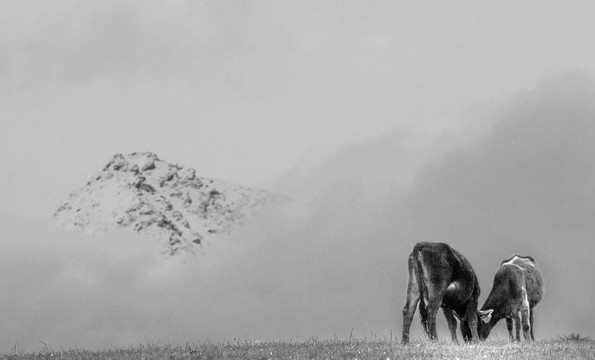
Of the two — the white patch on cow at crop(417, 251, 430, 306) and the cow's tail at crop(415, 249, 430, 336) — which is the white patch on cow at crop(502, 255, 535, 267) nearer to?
the cow's tail at crop(415, 249, 430, 336)

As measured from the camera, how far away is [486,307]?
34875mm

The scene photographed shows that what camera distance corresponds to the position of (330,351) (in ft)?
72.6

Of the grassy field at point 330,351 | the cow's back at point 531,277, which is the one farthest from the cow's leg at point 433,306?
the cow's back at point 531,277

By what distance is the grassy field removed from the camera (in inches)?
856

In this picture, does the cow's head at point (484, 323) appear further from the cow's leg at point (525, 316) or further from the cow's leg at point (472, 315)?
the cow's leg at point (472, 315)

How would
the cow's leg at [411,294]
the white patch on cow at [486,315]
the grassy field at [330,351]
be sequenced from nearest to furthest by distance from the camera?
the grassy field at [330,351]
the cow's leg at [411,294]
the white patch on cow at [486,315]

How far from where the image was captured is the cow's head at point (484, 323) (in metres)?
32.3

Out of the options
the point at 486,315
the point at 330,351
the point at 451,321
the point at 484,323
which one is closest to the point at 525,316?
the point at 484,323

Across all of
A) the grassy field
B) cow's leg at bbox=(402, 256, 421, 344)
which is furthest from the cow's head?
the grassy field

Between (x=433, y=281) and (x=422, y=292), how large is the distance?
1.68ft

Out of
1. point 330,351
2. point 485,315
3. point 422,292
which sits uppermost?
point 422,292

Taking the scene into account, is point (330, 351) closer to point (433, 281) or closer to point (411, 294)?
point (411, 294)

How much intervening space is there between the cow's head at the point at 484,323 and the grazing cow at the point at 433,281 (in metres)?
2.51

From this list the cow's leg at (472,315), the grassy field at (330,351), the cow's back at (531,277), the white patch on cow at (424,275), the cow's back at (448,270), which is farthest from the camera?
the cow's back at (531,277)
